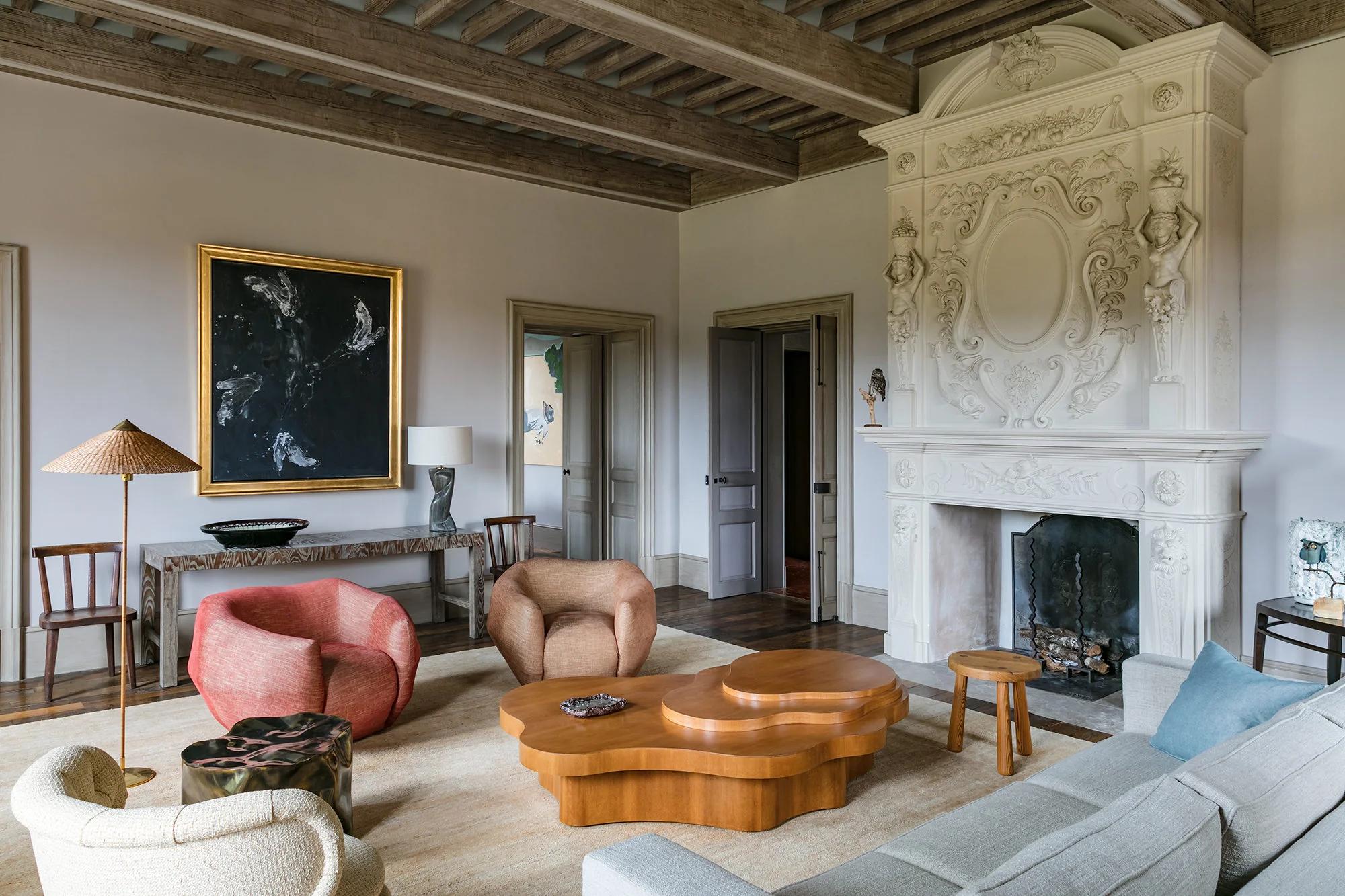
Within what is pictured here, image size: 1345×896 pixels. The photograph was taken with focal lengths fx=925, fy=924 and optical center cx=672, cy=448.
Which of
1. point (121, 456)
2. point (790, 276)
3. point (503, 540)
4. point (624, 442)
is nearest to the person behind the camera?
point (121, 456)

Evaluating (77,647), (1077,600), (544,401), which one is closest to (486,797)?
(77,647)

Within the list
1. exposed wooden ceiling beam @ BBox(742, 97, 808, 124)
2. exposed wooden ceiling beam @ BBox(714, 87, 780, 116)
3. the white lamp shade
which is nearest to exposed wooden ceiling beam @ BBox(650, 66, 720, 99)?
exposed wooden ceiling beam @ BBox(714, 87, 780, 116)

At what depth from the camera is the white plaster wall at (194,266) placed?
4973 millimetres

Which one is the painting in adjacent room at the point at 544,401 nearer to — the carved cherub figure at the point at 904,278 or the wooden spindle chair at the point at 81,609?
the carved cherub figure at the point at 904,278

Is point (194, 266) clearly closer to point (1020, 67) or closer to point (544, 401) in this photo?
point (1020, 67)

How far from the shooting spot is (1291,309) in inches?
173

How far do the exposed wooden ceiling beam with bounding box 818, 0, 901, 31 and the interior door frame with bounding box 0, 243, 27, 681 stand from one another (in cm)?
441

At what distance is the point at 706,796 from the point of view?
10.1 feet

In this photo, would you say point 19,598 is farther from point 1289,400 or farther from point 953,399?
point 1289,400

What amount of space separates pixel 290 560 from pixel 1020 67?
15.8 ft

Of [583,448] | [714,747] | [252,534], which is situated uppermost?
[583,448]

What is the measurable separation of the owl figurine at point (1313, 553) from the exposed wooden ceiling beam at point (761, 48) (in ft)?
10.1

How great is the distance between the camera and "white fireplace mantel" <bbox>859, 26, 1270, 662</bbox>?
4301 millimetres

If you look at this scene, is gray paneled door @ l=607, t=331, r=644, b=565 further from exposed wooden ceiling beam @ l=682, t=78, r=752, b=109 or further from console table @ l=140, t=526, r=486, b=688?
exposed wooden ceiling beam @ l=682, t=78, r=752, b=109
